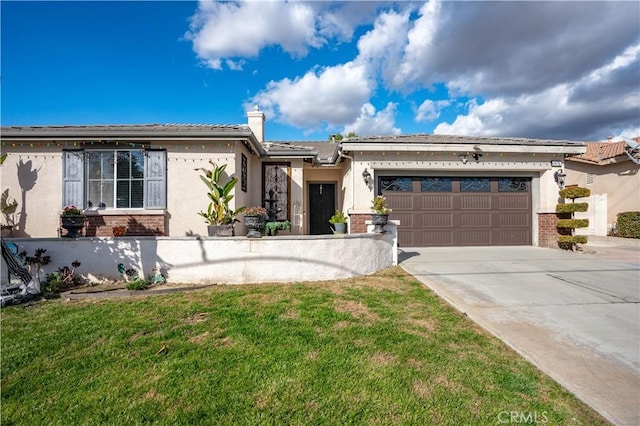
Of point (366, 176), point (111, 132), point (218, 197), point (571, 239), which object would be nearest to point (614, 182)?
point (571, 239)

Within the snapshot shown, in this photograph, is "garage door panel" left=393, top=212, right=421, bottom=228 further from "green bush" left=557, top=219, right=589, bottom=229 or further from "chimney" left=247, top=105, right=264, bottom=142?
"chimney" left=247, top=105, right=264, bottom=142

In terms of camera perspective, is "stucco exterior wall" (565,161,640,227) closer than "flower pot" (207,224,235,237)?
No

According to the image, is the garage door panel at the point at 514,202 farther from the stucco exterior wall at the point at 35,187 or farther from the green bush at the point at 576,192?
the stucco exterior wall at the point at 35,187

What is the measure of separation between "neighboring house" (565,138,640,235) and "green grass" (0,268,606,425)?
16012mm

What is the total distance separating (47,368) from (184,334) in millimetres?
1303

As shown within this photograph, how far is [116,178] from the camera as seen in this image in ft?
26.0

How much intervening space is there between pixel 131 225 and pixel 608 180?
22847mm

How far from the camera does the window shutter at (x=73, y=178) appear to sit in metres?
7.82

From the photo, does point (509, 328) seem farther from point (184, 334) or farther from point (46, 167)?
point (46, 167)

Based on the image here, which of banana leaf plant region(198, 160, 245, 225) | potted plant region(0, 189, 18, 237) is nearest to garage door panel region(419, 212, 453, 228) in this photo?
banana leaf plant region(198, 160, 245, 225)

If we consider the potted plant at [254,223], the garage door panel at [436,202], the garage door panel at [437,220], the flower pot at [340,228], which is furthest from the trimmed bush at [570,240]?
the potted plant at [254,223]

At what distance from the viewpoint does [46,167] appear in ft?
25.7

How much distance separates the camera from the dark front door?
12.9 metres

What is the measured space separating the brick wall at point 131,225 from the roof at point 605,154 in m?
19.1
